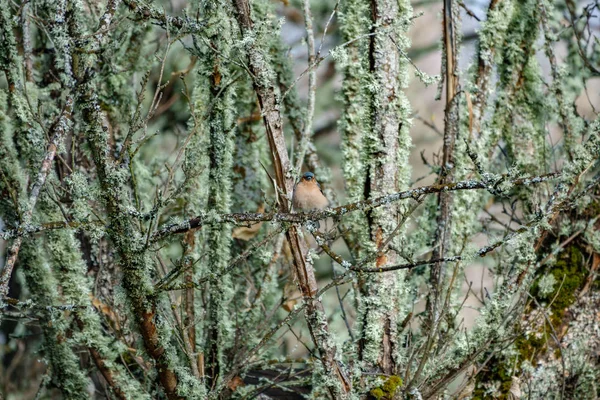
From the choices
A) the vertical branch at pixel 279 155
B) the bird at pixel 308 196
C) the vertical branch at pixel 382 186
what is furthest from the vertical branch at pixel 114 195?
the bird at pixel 308 196

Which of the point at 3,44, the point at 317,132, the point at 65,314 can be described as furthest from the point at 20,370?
the point at 3,44

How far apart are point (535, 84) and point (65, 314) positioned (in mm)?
2937

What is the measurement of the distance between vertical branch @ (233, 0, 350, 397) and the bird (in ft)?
2.65

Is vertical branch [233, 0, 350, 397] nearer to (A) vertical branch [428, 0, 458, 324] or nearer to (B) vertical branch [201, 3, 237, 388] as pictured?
(B) vertical branch [201, 3, 237, 388]

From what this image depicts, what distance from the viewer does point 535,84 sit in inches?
163

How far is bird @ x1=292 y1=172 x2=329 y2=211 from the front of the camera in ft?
11.7

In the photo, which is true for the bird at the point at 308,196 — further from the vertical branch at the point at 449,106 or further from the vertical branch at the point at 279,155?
the vertical branch at the point at 279,155

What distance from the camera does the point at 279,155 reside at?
266 cm

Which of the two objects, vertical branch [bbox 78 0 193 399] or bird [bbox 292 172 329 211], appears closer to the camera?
vertical branch [bbox 78 0 193 399]

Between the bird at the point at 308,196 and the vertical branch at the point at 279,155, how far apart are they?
0.81 meters

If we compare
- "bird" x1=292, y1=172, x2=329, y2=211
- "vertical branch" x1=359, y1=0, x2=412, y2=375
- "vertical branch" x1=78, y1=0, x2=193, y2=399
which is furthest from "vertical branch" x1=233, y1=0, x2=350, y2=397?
"bird" x1=292, y1=172, x2=329, y2=211

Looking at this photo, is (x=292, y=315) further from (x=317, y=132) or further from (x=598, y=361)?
(x=317, y=132)

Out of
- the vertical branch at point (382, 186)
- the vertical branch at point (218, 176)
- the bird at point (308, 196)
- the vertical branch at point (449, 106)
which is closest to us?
the vertical branch at point (382, 186)

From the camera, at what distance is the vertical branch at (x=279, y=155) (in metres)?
2.65
